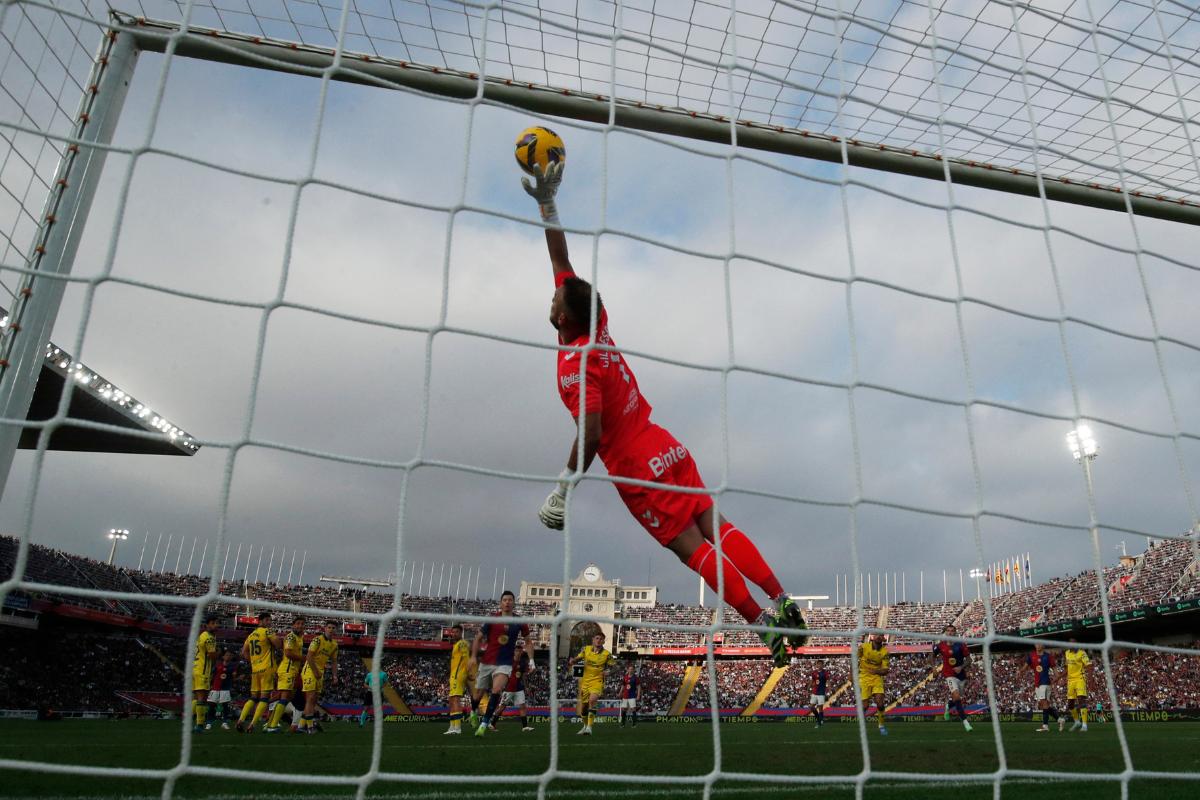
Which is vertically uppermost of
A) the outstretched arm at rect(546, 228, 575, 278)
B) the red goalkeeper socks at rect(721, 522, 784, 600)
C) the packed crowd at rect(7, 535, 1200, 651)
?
A: the packed crowd at rect(7, 535, 1200, 651)

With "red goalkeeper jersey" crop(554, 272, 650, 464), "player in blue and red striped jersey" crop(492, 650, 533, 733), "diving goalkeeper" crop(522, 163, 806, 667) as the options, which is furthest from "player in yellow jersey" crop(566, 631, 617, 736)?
"red goalkeeper jersey" crop(554, 272, 650, 464)

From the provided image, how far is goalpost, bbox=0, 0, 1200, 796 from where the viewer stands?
331cm

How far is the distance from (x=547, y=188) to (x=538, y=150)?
0.20 metres

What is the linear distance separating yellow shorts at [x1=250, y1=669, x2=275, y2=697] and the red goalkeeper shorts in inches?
329

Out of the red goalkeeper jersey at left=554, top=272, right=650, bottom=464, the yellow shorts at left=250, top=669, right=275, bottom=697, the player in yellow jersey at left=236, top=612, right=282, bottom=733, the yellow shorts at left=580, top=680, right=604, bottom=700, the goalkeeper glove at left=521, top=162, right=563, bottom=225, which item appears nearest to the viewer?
the goalkeeper glove at left=521, top=162, right=563, bottom=225

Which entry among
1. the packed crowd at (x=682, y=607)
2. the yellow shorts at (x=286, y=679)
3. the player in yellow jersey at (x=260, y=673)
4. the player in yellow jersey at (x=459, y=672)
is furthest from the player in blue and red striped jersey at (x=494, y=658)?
the packed crowd at (x=682, y=607)

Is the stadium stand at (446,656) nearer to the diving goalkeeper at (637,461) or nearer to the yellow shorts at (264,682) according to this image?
the yellow shorts at (264,682)

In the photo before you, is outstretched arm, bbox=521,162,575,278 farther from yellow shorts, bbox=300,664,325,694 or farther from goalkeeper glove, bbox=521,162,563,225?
yellow shorts, bbox=300,664,325,694

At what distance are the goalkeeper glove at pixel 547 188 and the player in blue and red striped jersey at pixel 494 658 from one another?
5.84 meters

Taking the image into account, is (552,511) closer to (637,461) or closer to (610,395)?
(637,461)

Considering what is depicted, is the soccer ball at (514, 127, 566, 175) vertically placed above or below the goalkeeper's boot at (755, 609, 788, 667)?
above

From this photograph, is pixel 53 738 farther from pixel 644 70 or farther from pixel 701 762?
pixel 644 70

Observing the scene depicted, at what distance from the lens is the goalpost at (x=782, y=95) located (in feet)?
10.9

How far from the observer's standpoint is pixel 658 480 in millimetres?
3461
